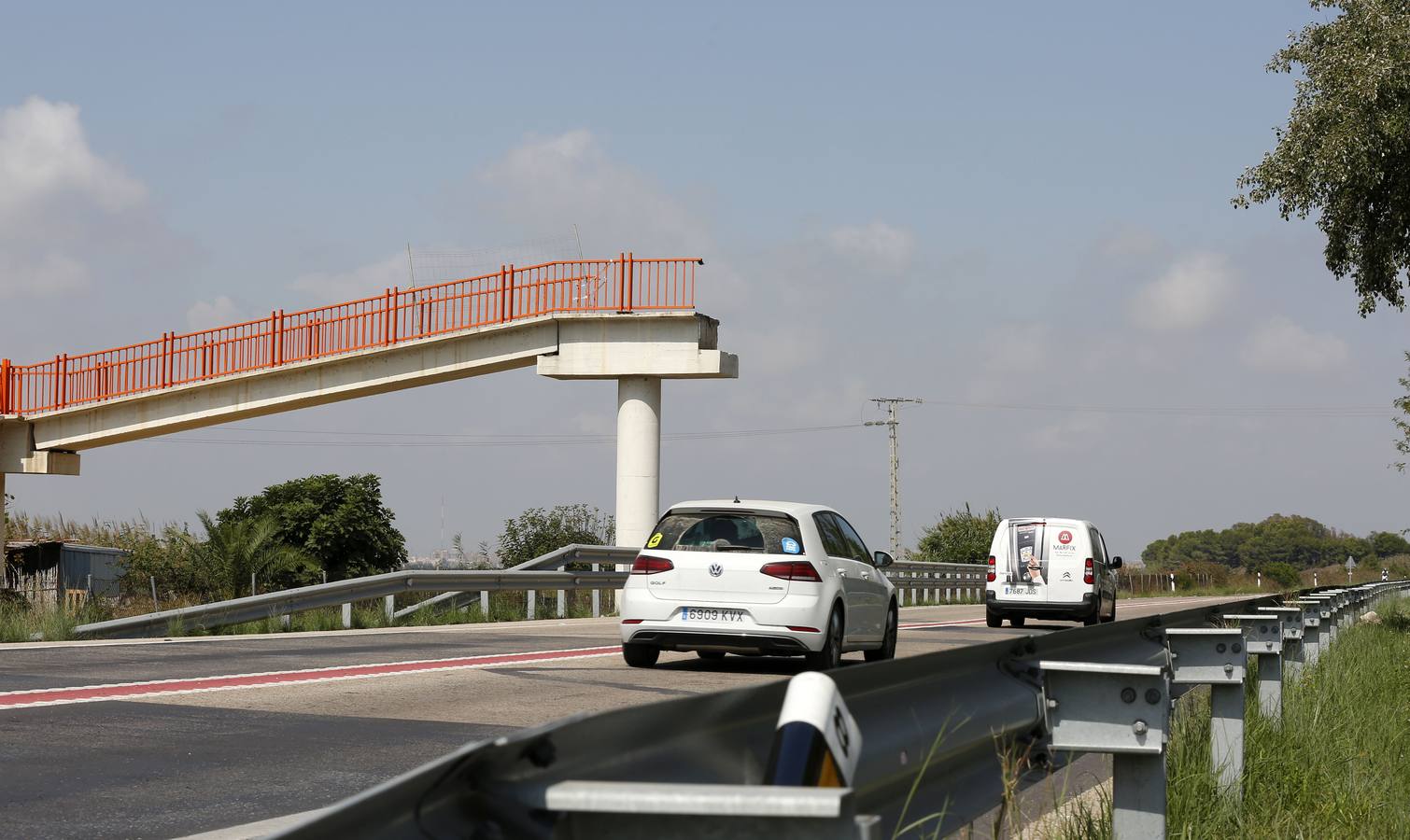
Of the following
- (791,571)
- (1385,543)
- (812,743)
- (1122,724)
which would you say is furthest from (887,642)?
(1385,543)

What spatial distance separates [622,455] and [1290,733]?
993 inches

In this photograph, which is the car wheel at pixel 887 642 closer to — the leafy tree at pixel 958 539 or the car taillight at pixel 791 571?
the car taillight at pixel 791 571

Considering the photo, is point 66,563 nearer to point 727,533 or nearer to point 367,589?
point 367,589

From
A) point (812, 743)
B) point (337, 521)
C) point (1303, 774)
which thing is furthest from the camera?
point (337, 521)

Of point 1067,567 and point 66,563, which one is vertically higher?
point 1067,567

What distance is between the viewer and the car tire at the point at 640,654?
14.9m

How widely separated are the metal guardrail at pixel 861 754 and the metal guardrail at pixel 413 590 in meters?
14.7

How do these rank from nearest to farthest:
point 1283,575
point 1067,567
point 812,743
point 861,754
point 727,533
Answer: point 812,743
point 861,754
point 727,533
point 1067,567
point 1283,575

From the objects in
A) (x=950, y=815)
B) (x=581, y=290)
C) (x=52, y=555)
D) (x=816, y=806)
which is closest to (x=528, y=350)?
(x=581, y=290)

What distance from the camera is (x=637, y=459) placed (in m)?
33.2

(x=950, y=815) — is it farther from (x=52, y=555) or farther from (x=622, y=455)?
(x=52, y=555)

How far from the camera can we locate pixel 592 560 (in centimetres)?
2817

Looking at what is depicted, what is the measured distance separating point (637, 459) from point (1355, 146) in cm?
1728

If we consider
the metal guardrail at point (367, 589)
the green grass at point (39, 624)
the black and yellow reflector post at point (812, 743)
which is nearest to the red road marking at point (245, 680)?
the metal guardrail at point (367, 589)
